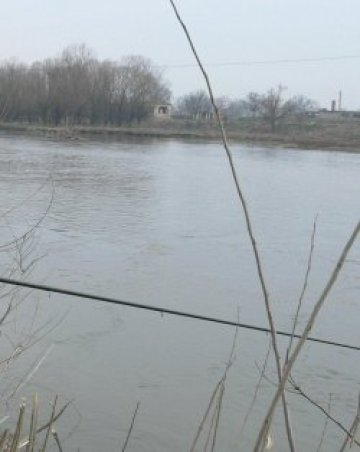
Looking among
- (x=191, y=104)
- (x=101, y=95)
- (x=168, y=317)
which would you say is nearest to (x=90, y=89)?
(x=101, y=95)

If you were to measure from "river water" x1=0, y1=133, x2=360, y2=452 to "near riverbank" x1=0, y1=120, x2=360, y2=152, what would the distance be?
2938cm

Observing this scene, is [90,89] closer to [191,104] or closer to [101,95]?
[101,95]

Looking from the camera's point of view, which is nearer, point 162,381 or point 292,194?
point 162,381

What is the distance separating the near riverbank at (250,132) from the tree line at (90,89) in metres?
2.28

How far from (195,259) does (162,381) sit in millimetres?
3694

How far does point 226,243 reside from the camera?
9.40 meters

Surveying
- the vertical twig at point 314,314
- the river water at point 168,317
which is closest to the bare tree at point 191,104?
the river water at point 168,317

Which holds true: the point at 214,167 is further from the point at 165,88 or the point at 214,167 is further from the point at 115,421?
the point at 165,88

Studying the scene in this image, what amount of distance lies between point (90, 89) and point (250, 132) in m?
15.0

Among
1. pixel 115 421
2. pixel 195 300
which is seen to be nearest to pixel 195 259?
pixel 195 300

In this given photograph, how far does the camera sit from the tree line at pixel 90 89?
189ft

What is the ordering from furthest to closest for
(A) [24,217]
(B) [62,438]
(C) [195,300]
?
1. (A) [24,217]
2. (C) [195,300]
3. (B) [62,438]

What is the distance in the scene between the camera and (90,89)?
2371 inches

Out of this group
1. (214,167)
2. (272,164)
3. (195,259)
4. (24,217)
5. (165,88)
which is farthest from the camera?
(165,88)
